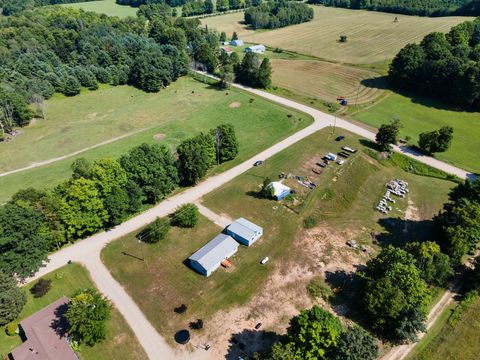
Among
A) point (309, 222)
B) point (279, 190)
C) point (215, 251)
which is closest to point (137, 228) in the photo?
point (215, 251)

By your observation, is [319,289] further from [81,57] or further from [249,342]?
[81,57]

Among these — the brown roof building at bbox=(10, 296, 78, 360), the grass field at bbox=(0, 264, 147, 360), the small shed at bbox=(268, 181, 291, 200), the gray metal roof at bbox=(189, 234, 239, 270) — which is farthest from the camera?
the small shed at bbox=(268, 181, 291, 200)

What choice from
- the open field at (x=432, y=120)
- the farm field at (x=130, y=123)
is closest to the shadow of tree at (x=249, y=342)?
the farm field at (x=130, y=123)

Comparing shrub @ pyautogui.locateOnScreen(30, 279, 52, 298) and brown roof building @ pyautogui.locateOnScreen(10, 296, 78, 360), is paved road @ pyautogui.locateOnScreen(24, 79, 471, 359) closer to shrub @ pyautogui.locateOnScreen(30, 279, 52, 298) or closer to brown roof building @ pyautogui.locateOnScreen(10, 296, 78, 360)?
shrub @ pyautogui.locateOnScreen(30, 279, 52, 298)

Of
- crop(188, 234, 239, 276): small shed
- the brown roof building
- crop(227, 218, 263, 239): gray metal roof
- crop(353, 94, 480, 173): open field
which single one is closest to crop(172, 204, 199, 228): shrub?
crop(188, 234, 239, 276): small shed

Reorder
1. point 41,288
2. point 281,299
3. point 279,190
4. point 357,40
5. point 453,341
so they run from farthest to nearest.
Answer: point 357,40 → point 279,190 → point 41,288 → point 281,299 → point 453,341

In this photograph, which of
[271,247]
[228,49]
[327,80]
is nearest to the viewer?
[271,247]

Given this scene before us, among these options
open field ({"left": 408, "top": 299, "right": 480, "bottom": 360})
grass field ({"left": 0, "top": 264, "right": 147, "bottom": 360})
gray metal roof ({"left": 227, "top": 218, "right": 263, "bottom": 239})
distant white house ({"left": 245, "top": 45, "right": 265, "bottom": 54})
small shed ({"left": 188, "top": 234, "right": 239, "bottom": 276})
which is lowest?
open field ({"left": 408, "top": 299, "right": 480, "bottom": 360})

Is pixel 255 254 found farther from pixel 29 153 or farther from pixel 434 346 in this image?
pixel 29 153
